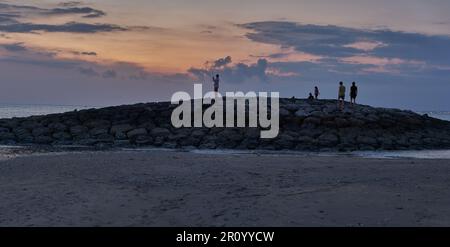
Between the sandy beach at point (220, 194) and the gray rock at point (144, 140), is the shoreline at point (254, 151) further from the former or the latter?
the sandy beach at point (220, 194)

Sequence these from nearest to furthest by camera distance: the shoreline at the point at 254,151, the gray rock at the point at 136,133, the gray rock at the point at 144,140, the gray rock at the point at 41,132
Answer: the shoreline at the point at 254,151, the gray rock at the point at 144,140, the gray rock at the point at 136,133, the gray rock at the point at 41,132

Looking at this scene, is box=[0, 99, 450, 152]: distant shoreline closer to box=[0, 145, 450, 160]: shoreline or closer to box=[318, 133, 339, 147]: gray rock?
box=[318, 133, 339, 147]: gray rock

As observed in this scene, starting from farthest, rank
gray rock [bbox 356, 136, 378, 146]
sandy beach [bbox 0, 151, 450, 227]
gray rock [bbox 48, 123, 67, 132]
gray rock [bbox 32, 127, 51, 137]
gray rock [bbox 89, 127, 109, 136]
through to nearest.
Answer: gray rock [bbox 48, 123, 67, 132]
gray rock [bbox 32, 127, 51, 137]
gray rock [bbox 89, 127, 109, 136]
gray rock [bbox 356, 136, 378, 146]
sandy beach [bbox 0, 151, 450, 227]

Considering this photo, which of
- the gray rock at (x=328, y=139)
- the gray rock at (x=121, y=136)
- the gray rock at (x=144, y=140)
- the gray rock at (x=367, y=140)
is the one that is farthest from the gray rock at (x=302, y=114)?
the gray rock at (x=121, y=136)

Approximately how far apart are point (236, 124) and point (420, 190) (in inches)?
683

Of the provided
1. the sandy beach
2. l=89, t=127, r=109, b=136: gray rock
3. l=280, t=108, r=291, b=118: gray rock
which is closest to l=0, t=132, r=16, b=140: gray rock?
l=89, t=127, r=109, b=136: gray rock

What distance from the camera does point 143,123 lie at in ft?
92.6

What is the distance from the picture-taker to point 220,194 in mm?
10523

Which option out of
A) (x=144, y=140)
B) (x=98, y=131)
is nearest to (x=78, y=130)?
(x=98, y=131)

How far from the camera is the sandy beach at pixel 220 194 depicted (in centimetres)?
840

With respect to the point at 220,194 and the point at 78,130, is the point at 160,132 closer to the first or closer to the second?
the point at 78,130

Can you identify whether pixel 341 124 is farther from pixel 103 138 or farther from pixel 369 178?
pixel 369 178

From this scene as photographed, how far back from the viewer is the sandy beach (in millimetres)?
8398

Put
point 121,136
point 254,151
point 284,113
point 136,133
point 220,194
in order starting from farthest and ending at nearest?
point 284,113 → point 136,133 → point 121,136 → point 254,151 → point 220,194
